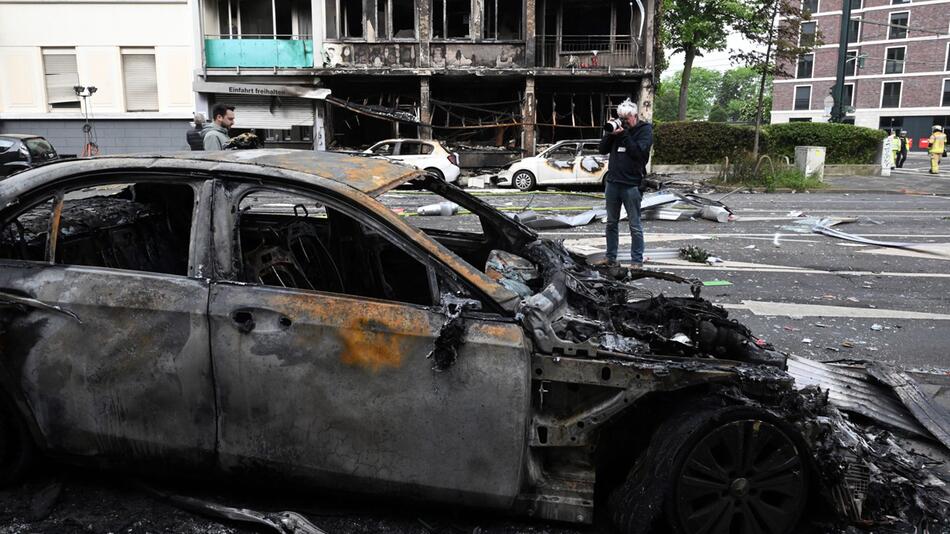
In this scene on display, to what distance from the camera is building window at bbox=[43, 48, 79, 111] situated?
1030 inches

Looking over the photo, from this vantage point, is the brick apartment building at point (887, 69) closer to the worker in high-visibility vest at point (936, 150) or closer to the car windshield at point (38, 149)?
the worker in high-visibility vest at point (936, 150)

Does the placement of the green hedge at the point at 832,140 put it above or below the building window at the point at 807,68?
below

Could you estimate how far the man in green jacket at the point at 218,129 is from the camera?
7832 millimetres

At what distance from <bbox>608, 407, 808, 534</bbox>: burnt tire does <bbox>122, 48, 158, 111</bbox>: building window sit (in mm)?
28474

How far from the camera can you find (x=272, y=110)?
27109 mm

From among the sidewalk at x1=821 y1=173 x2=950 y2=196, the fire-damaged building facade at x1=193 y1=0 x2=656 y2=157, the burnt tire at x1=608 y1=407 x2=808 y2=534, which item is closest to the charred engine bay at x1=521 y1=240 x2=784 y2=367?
the burnt tire at x1=608 y1=407 x2=808 y2=534

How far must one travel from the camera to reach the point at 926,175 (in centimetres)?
2570

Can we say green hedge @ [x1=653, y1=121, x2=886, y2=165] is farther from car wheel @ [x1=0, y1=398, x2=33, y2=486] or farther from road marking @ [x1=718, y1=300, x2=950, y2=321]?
car wheel @ [x1=0, y1=398, x2=33, y2=486]

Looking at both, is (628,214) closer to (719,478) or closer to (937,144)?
(719,478)

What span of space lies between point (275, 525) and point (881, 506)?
254 cm

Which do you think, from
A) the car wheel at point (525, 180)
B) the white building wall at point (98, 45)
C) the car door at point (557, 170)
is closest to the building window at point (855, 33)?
the car door at point (557, 170)

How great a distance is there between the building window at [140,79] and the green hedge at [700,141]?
19496mm

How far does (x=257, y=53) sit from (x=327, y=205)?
86.0 feet

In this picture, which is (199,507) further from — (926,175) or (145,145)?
(926,175)
